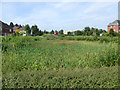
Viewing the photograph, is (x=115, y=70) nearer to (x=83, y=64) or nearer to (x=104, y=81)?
(x=104, y=81)

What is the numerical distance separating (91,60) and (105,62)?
0.51 m

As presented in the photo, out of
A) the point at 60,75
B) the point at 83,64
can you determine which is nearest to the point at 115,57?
the point at 83,64

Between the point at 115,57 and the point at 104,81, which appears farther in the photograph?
the point at 115,57

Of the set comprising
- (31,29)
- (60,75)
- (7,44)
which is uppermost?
(31,29)

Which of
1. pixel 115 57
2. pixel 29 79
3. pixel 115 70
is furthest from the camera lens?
pixel 115 57

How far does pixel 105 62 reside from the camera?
437 cm

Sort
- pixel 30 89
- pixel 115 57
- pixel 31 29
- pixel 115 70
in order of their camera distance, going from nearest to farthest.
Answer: pixel 30 89, pixel 115 70, pixel 115 57, pixel 31 29

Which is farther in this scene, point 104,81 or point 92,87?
point 104,81

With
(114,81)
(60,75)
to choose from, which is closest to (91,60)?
(114,81)

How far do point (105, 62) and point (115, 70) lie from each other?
1.12m

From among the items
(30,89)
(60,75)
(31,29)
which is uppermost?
(31,29)

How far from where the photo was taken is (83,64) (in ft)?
14.4

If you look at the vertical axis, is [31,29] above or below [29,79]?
above

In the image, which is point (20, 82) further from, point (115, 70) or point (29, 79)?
point (115, 70)
